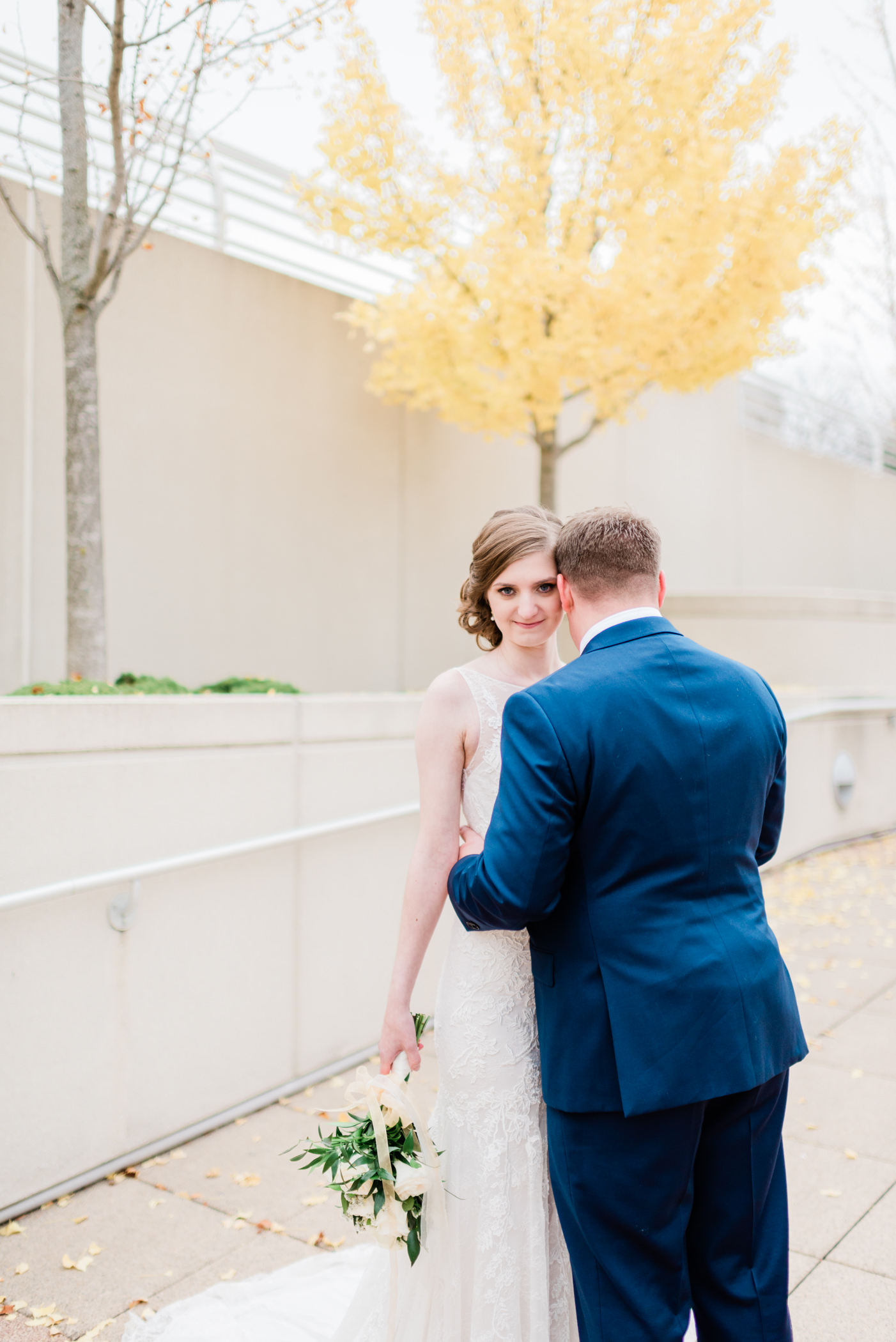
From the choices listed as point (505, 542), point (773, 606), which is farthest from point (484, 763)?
point (773, 606)

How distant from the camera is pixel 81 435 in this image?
5.31 m

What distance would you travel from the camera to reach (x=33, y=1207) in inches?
135

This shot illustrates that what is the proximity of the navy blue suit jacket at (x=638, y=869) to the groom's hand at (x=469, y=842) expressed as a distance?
262mm

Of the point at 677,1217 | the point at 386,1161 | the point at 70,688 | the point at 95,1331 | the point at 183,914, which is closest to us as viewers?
the point at 677,1217

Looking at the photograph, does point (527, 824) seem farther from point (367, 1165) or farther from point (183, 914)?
point (183, 914)

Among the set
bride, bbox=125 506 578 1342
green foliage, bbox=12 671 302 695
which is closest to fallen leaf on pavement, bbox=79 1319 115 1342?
bride, bbox=125 506 578 1342

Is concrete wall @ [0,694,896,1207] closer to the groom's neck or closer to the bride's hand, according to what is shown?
the bride's hand

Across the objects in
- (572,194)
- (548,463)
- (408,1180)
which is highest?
(572,194)

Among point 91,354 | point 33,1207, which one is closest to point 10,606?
point 91,354

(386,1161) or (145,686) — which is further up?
(145,686)

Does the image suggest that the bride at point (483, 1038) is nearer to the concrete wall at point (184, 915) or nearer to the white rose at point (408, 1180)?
the white rose at point (408, 1180)

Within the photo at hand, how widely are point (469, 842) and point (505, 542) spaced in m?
0.64

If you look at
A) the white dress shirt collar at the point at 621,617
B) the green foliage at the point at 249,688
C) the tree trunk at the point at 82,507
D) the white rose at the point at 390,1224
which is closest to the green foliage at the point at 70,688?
the tree trunk at the point at 82,507

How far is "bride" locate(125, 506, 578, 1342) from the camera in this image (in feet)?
7.34
